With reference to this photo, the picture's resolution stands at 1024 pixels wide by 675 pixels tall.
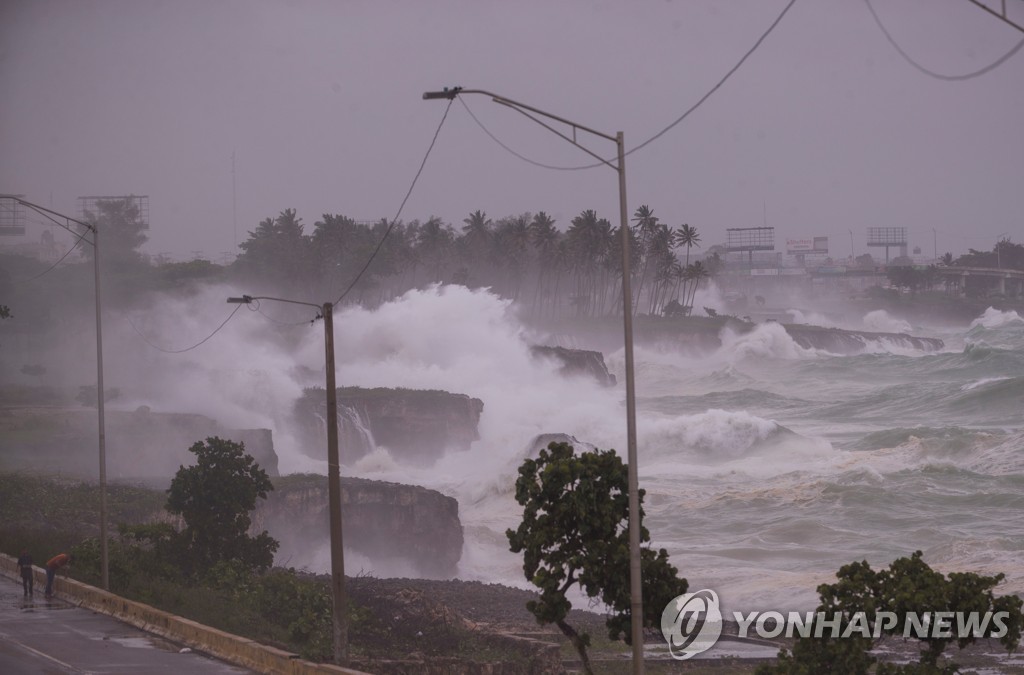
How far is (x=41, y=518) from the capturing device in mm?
36781

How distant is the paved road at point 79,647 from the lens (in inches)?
741

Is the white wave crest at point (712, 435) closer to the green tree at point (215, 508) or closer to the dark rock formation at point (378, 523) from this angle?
the dark rock formation at point (378, 523)

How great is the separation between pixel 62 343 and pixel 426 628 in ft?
235

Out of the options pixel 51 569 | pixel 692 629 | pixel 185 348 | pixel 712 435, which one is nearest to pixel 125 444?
pixel 51 569

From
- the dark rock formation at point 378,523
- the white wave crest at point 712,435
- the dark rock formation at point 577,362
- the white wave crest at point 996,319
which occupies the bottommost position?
the dark rock formation at point 378,523

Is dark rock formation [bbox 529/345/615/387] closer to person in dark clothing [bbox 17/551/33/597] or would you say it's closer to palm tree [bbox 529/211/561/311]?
palm tree [bbox 529/211/561/311]

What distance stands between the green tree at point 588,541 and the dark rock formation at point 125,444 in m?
33.3

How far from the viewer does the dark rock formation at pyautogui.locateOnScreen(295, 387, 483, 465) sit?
63.2 m

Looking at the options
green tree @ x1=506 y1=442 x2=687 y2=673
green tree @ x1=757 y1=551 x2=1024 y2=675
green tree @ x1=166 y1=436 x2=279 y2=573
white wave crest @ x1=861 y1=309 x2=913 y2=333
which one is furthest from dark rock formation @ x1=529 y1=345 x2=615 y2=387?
white wave crest @ x1=861 y1=309 x2=913 y2=333

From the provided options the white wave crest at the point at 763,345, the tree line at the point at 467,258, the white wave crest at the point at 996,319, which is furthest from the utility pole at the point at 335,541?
the white wave crest at the point at 996,319

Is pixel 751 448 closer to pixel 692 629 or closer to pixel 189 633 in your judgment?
pixel 692 629

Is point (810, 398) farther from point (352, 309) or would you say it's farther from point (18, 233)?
point (18, 233)

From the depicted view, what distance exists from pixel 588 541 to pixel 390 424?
49.5 metres

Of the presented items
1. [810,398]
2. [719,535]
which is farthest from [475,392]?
[719,535]
